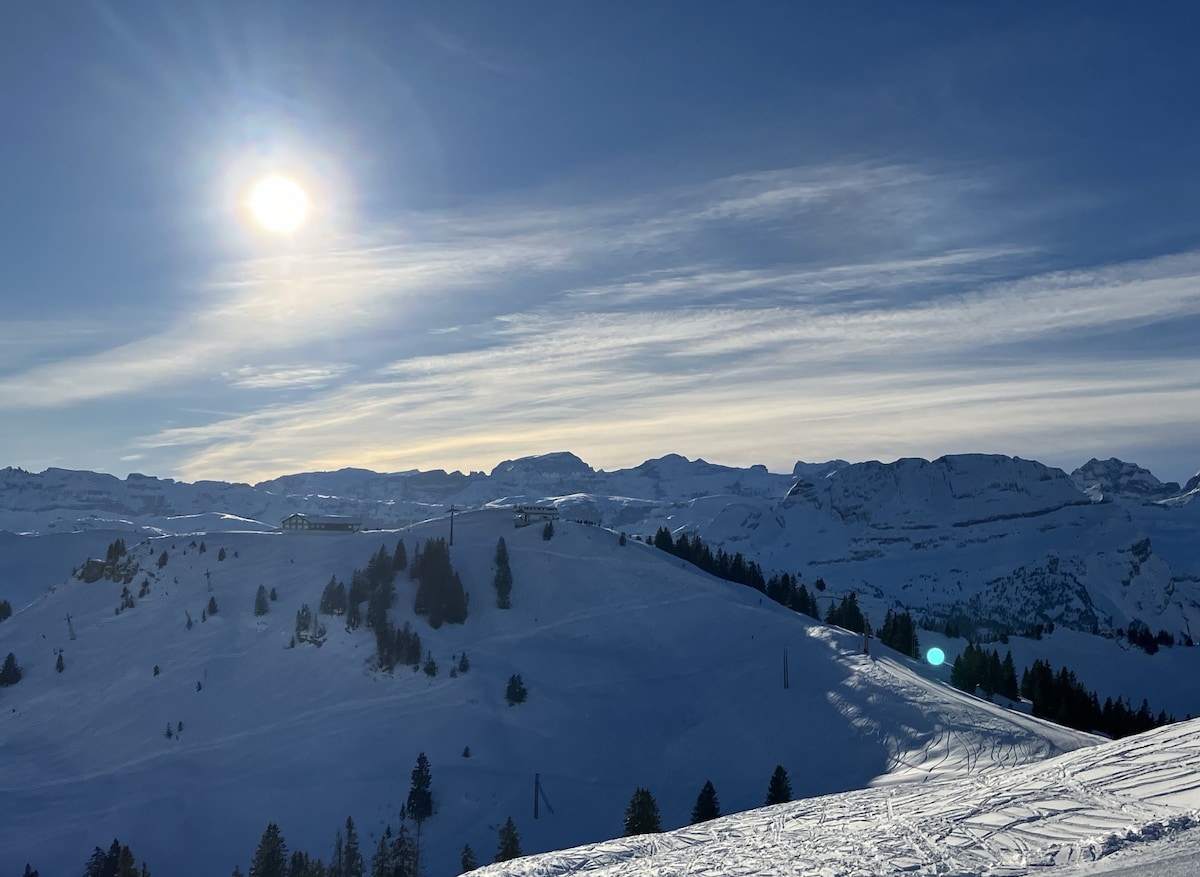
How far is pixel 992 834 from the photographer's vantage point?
21344mm

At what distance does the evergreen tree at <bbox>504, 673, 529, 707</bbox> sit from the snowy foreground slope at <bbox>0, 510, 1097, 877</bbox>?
0.83 m

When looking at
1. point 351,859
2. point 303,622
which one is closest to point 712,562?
point 303,622

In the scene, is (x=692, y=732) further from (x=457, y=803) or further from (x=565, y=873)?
(x=565, y=873)

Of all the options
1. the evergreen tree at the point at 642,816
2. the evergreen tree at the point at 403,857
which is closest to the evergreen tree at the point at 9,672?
the evergreen tree at the point at 403,857

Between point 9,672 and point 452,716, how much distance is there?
55110mm

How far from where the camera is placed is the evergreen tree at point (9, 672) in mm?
109250

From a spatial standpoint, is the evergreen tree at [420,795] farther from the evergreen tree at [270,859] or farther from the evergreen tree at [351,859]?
the evergreen tree at [270,859]

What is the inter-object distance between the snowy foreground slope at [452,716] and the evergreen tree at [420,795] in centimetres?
131

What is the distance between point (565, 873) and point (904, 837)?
9089 millimetres

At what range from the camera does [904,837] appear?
22453 millimetres

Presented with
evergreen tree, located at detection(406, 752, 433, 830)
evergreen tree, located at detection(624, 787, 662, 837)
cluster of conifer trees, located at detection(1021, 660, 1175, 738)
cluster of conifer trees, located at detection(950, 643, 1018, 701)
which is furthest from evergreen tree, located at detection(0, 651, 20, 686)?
cluster of conifer trees, located at detection(1021, 660, 1175, 738)

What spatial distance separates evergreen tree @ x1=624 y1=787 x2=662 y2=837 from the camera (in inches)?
2457

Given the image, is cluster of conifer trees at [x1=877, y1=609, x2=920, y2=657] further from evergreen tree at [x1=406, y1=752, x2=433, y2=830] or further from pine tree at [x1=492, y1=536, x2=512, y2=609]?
evergreen tree at [x1=406, y1=752, x2=433, y2=830]

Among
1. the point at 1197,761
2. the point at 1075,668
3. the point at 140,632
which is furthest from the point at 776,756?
the point at 1075,668
